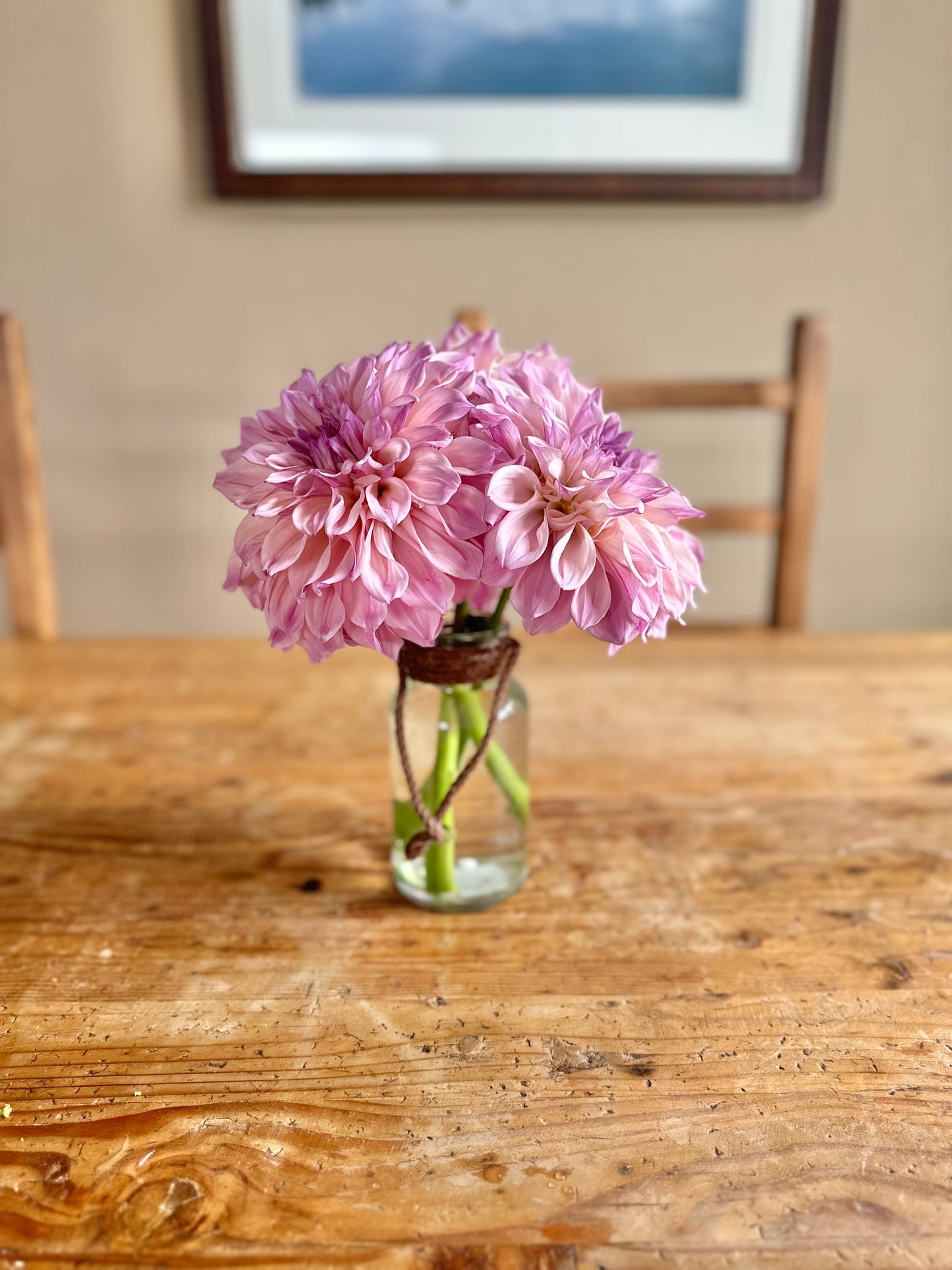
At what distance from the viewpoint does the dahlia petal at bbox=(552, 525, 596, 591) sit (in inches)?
19.9

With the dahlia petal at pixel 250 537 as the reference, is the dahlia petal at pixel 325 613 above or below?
below

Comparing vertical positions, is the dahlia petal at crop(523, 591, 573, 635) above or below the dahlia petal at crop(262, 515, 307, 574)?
below

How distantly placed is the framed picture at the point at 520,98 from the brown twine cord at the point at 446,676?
1251 mm

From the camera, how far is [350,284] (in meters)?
1.69

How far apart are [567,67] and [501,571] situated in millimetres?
1385

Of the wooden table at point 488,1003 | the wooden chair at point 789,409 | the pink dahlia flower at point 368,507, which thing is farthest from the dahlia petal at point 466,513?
the wooden chair at point 789,409

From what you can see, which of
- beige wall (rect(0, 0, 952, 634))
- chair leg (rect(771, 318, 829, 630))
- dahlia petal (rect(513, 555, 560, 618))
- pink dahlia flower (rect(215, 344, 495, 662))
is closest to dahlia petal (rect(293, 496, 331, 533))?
pink dahlia flower (rect(215, 344, 495, 662))

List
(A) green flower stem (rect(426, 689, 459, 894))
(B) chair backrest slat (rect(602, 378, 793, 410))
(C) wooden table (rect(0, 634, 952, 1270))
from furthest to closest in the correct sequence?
(B) chair backrest slat (rect(602, 378, 793, 410))
(A) green flower stem (rect(426, 689, 459, 894))
(C) wooden table (rect(0, 634, 952, 1270))

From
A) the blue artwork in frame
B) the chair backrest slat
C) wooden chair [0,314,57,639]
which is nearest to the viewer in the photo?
wooden chair [0,314,57,639]

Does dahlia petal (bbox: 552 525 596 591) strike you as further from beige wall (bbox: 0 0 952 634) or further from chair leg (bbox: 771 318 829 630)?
beige wall (bbox: 0 0 952 634)

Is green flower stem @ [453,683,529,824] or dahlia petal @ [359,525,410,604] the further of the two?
green flower stem @ [453,683,529,824]

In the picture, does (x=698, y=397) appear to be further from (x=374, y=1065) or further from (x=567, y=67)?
(x=374, y=1065)

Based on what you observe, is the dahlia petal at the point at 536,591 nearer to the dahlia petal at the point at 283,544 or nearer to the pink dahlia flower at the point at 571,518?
the pink dahlia flower at the point at 571,518

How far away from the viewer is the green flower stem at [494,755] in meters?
0.64
